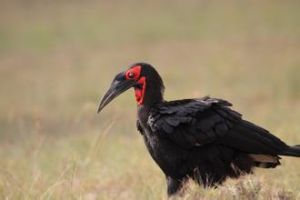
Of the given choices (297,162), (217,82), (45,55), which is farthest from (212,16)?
(297,162)

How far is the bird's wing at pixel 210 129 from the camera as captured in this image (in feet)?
22.2

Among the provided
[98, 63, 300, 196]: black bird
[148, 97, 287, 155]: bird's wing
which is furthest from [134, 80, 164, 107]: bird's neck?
[148, 97, 287, 155]: bird's wing

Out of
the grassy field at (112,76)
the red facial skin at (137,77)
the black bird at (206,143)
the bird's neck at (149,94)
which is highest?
the red facial skin at (137,77)

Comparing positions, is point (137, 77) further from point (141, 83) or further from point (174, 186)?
point (174, 186)

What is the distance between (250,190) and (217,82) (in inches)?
412

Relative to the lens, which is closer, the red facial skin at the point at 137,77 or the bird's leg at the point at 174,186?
the bird's leg at the point at 174,186

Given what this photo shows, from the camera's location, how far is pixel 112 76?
726 inches

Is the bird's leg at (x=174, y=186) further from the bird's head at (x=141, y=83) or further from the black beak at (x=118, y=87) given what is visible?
the black beak at (x=118, y=87)

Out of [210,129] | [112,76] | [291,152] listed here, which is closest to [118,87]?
[210,129]

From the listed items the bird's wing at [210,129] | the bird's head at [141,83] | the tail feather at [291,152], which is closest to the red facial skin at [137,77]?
the bird's head at [141,83]

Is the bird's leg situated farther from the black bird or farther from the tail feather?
the tail feather

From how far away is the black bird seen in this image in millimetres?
6766

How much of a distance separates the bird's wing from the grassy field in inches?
12.2

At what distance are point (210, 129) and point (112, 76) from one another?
38.6 ft
